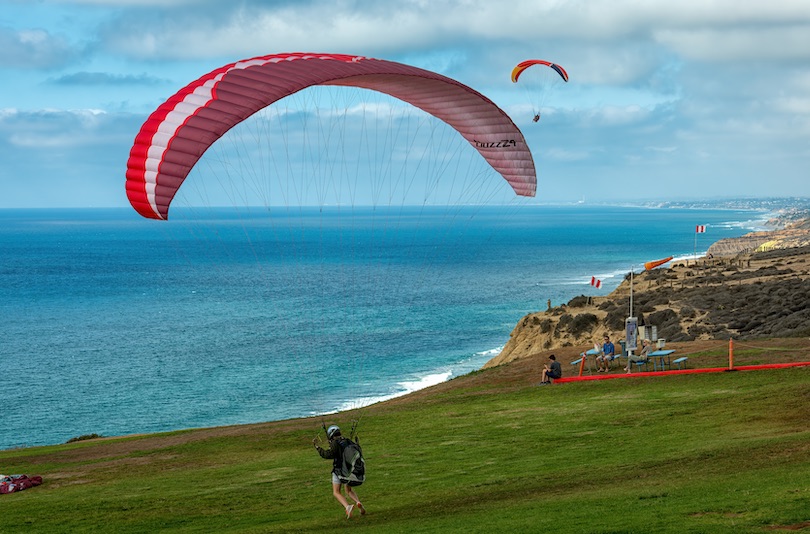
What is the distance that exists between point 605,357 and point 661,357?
1865mm

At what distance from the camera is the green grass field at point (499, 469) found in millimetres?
13133

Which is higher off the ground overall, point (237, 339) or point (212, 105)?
point (212, 105)

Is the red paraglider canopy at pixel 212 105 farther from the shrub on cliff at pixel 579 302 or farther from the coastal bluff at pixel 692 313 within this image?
the shrub on cliff at pixel 579 302

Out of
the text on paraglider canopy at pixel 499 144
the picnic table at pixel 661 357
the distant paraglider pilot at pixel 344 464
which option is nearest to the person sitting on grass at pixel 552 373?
the picnic table at pixel 661 357

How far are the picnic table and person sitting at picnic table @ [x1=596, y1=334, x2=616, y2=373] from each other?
1429mm

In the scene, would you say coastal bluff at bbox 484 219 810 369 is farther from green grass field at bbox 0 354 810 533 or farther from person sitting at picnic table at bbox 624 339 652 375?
green grass field at bbox 0 354 810 533

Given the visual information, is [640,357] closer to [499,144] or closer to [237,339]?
[499,144]

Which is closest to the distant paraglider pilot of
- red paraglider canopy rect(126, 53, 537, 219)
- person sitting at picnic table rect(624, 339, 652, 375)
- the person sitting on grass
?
red paraglider canopy rect(126, 53, 537, 219)

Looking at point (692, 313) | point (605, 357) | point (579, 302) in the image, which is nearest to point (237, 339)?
point (579, 302)

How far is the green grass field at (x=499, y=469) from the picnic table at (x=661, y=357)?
135 cm

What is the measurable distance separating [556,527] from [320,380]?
4612 cm

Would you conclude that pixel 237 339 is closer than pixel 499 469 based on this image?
No

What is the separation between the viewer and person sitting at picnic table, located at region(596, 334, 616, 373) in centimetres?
3053

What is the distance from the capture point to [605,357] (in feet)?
99.6
